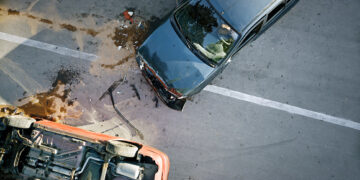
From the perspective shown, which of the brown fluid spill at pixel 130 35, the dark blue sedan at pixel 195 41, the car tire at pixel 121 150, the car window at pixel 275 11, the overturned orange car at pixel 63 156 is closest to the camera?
the car tire at pixel 121 150

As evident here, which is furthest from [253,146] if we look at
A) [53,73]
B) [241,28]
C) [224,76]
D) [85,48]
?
[53,73]

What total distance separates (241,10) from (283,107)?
7.80 feet

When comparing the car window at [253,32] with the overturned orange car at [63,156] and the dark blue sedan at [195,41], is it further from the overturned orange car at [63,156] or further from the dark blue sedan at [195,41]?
the overturned orange car at [63,156]

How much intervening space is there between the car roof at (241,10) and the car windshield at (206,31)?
4.5 inches

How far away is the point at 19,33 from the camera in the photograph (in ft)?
16.4

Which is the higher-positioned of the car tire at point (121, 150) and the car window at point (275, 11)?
the car tire at point (121, 150)

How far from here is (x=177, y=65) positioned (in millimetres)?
4078

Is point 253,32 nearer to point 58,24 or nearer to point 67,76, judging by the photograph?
point 67,76

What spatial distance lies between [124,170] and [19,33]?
385 cm

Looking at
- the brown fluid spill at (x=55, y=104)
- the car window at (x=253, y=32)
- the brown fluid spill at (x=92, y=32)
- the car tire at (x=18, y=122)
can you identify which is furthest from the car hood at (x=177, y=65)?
the car tire at (x=18, y=122)

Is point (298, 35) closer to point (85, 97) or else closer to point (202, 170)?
point (202, 170)

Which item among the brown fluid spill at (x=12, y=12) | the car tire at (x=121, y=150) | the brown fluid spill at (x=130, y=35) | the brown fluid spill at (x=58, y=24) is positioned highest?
the brown fluid spill at (x=12, y=12)

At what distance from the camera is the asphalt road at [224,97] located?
4941mm

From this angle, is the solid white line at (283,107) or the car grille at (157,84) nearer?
the car grille at (157,84)
